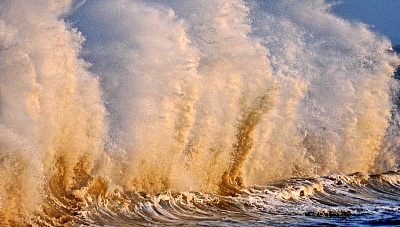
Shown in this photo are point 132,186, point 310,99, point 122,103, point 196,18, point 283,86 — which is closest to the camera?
point 132,186

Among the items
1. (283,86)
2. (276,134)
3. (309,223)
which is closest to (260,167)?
(276,134)

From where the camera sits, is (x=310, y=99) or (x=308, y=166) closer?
(x=308, y=166)

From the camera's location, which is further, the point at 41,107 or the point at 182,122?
the point at 182,122

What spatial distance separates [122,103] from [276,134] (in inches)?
139

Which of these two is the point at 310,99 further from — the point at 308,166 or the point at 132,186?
the point at 132,186

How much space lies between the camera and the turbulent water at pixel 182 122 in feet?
29.8

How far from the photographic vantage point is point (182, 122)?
1114cm

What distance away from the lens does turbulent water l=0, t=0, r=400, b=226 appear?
29.8ft

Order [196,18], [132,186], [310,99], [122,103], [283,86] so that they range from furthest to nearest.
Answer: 1. [310,99]
2. [283,86]
3. [196,18]
4. [122,103]
5. [132,186]

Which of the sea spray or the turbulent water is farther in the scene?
the turbulent water

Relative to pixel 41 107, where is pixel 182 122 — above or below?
above

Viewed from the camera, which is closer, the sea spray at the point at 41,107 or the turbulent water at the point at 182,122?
the sea spray at the point at 41,107

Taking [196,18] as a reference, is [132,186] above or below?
below

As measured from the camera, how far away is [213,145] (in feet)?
37.8
